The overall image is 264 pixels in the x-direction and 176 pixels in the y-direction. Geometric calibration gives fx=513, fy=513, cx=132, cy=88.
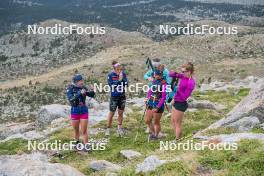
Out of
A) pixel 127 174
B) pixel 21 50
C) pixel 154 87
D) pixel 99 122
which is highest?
pixel 154 87

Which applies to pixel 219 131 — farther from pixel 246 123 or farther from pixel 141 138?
pixel 141 138

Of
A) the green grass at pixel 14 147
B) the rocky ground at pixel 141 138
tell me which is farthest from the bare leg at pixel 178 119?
the green grass at pixel 14 147

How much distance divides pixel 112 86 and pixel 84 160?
3.18 meters

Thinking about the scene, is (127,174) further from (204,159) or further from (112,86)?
(112,86)

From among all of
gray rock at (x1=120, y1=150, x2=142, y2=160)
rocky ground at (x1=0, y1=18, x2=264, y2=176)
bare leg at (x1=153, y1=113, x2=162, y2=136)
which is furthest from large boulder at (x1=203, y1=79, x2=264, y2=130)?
gray rock at (x1=120, y1=150, x2=142, y2=160)

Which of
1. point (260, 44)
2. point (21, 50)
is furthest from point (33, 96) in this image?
point (21, 50)

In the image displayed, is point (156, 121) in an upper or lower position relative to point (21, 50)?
upper

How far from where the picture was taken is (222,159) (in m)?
12.4

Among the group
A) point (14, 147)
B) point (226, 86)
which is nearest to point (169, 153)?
point (14, 147)

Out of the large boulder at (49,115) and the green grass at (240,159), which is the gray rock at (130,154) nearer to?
the green grass at (240,159)

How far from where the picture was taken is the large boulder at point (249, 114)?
51.5 ft

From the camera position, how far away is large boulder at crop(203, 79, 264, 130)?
1569cm

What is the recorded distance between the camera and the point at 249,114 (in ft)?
53.7

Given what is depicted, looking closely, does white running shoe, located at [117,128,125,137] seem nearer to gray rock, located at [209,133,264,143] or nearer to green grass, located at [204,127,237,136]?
green grass, located at [204,127,237,136]
